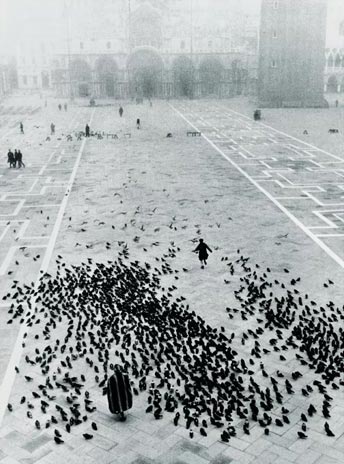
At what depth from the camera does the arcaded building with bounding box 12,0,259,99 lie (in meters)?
80.5

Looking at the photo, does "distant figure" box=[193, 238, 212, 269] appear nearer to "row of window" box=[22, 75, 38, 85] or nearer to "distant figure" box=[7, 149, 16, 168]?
"distant figure" box=[7, 149, 16, 168]

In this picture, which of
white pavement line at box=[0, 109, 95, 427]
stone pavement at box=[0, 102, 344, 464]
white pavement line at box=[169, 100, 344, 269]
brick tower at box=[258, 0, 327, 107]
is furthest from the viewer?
brick tower at box=[258, 0, 327, 107]

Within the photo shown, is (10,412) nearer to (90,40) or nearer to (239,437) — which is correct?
(239,437)

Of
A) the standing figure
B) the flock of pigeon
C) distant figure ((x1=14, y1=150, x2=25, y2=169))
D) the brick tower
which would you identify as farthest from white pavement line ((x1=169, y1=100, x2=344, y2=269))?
the brick tower

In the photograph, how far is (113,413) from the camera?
8367mm

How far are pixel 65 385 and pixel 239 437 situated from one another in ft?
10.0

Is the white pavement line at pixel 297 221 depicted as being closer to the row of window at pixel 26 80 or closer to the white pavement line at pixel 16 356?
the white pavement line at pixel 16 356

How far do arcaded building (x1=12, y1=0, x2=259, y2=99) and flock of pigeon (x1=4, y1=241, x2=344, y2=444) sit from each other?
231 feet

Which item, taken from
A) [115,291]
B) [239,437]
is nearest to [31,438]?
[239,437]

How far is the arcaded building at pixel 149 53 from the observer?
8050cm

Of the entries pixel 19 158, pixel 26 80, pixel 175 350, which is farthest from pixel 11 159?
pixel 26 80

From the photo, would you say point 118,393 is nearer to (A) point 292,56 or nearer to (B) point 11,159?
(B) point 11,159

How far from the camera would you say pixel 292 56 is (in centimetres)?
6212

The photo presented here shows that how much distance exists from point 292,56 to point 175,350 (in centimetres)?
5776
